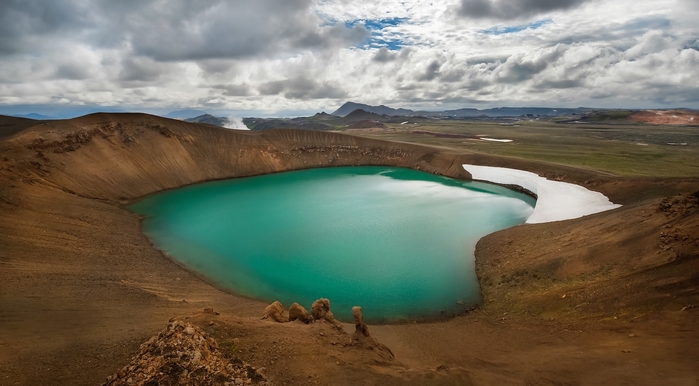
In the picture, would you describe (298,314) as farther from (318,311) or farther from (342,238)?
(342,238)

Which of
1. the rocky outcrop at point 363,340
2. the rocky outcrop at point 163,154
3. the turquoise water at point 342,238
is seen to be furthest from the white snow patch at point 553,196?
the rocky outcrop at point 363,340

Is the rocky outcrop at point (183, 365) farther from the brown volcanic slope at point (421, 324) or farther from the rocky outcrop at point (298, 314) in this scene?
the rocky outcrop at point (298, 314)

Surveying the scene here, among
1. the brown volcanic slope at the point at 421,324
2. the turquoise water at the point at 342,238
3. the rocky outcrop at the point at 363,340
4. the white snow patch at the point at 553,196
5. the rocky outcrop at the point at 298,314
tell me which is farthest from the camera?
the white snow patch at the point at 553,196

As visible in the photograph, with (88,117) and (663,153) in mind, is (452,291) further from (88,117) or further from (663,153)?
(663,153)

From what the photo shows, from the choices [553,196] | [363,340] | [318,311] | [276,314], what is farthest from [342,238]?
[553,196]

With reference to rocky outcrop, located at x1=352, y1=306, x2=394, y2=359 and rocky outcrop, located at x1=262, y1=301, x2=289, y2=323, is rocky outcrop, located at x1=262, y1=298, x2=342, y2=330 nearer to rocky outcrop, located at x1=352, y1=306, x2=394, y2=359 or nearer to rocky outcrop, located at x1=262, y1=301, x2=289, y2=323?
rocky outcrop, located at x1=262, y1=301, x2=289, y2=323

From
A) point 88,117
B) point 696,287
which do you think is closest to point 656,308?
point 696,287

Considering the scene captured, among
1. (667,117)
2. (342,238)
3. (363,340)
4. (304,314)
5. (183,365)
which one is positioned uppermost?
(667,117)
